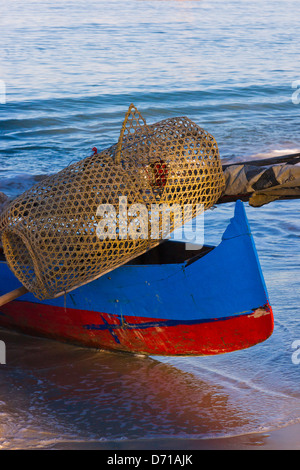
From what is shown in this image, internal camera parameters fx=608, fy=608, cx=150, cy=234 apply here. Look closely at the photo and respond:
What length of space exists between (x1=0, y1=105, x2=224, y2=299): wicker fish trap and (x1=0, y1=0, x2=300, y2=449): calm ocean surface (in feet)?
2.62

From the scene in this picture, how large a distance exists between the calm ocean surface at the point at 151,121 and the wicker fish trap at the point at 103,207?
2.62 ft

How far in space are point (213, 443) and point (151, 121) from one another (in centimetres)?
1157

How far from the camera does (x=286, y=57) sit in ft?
71.7

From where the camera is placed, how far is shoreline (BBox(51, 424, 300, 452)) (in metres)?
3.51

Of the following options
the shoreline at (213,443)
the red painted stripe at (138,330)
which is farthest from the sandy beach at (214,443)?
the red painted stripe at (138,330)

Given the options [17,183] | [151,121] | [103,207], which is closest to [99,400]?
[103,207]

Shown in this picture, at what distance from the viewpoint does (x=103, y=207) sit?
3982mm

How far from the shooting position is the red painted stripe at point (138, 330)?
4059 millimetres

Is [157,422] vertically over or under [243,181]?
under

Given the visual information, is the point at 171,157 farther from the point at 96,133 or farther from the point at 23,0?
the point at 23,0

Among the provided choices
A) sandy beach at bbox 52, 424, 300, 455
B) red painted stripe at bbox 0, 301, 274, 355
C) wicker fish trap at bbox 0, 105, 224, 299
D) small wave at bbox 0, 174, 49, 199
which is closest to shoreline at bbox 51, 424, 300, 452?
sandy beach at bbox 52, 424, 300, 455
